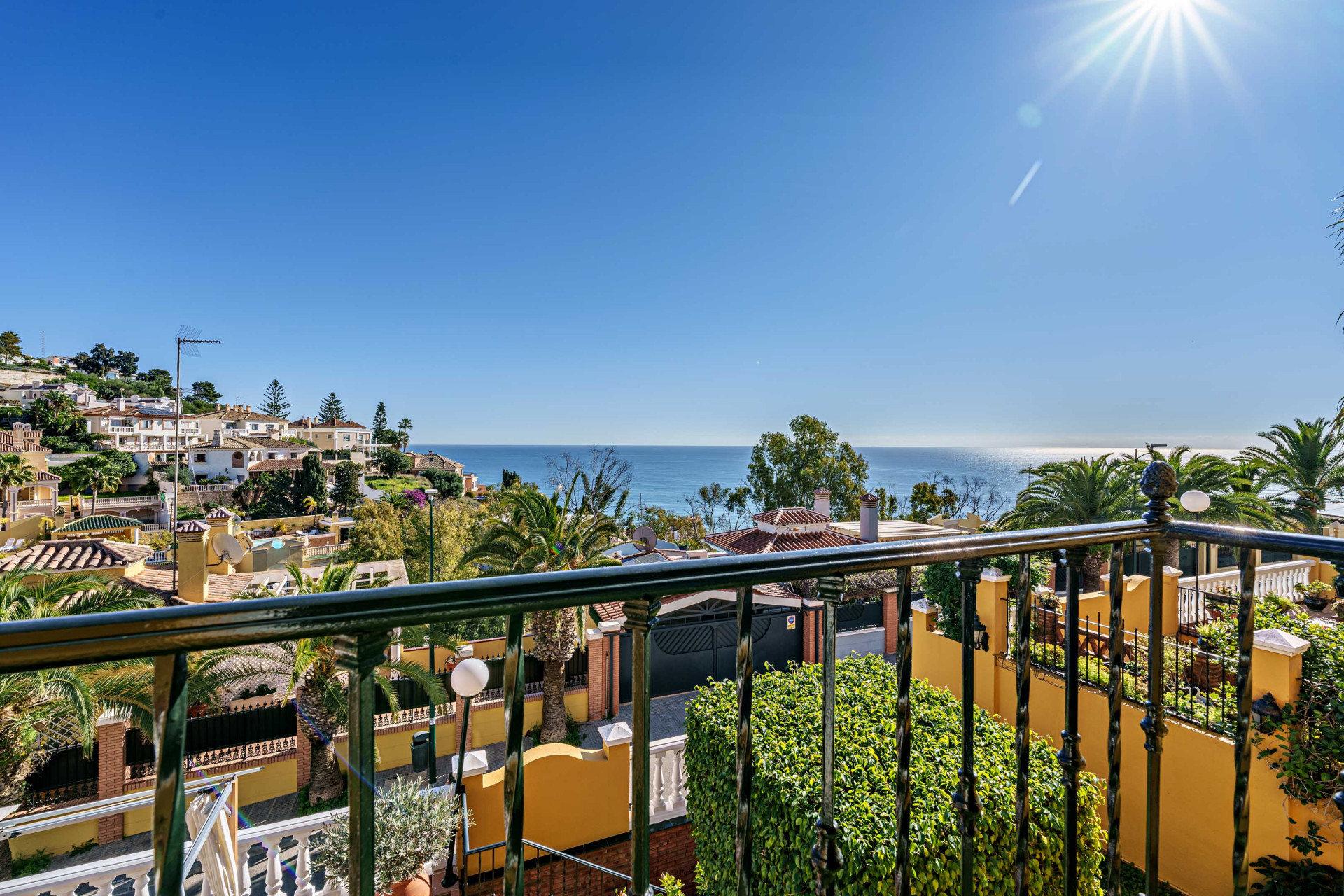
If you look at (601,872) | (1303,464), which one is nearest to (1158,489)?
(601,872)

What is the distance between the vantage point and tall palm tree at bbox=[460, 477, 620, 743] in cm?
1036

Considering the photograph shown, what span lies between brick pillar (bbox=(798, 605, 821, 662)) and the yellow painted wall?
21.2ft

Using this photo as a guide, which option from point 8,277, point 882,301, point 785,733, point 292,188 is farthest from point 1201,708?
point 8,277

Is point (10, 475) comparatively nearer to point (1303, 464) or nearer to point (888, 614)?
point (888, 614)

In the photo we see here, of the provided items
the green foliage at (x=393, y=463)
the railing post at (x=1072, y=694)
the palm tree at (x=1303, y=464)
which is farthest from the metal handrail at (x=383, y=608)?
the green foliage at (x=393, y=463)

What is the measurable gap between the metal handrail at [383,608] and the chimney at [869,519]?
15106 mm

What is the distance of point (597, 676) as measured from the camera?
1145 centimetres

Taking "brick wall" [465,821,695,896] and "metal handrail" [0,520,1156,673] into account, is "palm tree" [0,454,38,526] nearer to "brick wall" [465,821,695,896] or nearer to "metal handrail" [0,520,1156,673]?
"brick wall" [465,821,695,896]

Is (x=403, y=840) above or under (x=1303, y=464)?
under

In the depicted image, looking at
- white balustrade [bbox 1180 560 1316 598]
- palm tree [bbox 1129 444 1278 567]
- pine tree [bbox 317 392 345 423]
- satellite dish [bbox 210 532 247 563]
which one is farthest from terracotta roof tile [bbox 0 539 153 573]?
pine tree [bbox 317 392 345 423]

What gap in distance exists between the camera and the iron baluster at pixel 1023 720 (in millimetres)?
1220

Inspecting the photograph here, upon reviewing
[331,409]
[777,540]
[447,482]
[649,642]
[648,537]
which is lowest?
[447,482]

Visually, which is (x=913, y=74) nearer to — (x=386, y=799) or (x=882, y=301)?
(x=386, y=799)

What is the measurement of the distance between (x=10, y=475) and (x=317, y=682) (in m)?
27.6
